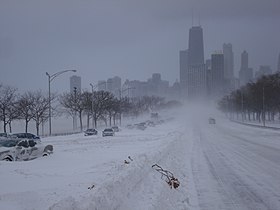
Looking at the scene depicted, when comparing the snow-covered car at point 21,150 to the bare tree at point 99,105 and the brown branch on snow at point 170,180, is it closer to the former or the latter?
the brown branch on snow at point 170,180

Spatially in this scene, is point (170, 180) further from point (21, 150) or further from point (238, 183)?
point (21, 150)

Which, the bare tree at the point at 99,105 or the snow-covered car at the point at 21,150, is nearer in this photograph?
the snow-covered car at the point at 21,150

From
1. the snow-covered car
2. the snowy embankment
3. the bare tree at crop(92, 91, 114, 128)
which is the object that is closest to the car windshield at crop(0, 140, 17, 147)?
the snow-covered car

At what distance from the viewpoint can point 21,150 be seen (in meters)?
23.5

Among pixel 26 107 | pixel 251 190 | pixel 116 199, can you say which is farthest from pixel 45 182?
pixel 26 107

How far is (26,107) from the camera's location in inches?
2702

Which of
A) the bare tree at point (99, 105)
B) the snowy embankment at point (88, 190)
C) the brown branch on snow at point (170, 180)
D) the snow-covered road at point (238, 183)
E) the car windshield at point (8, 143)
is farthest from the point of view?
the bare tree at point (99, 105)

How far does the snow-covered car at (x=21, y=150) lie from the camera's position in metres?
22.8

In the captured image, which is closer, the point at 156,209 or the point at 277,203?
the point at 156,209

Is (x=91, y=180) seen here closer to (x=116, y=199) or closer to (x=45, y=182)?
(x=45, y=182)

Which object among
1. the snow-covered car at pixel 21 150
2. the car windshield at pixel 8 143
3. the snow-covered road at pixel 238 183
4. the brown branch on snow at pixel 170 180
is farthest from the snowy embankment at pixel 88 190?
the car windshield at pixel 8 143

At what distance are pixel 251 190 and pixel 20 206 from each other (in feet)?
26.7

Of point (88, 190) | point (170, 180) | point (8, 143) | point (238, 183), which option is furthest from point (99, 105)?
point (88, 190)

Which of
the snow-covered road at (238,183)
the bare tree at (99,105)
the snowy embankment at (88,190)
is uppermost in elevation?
the bare tree at (99,105)
